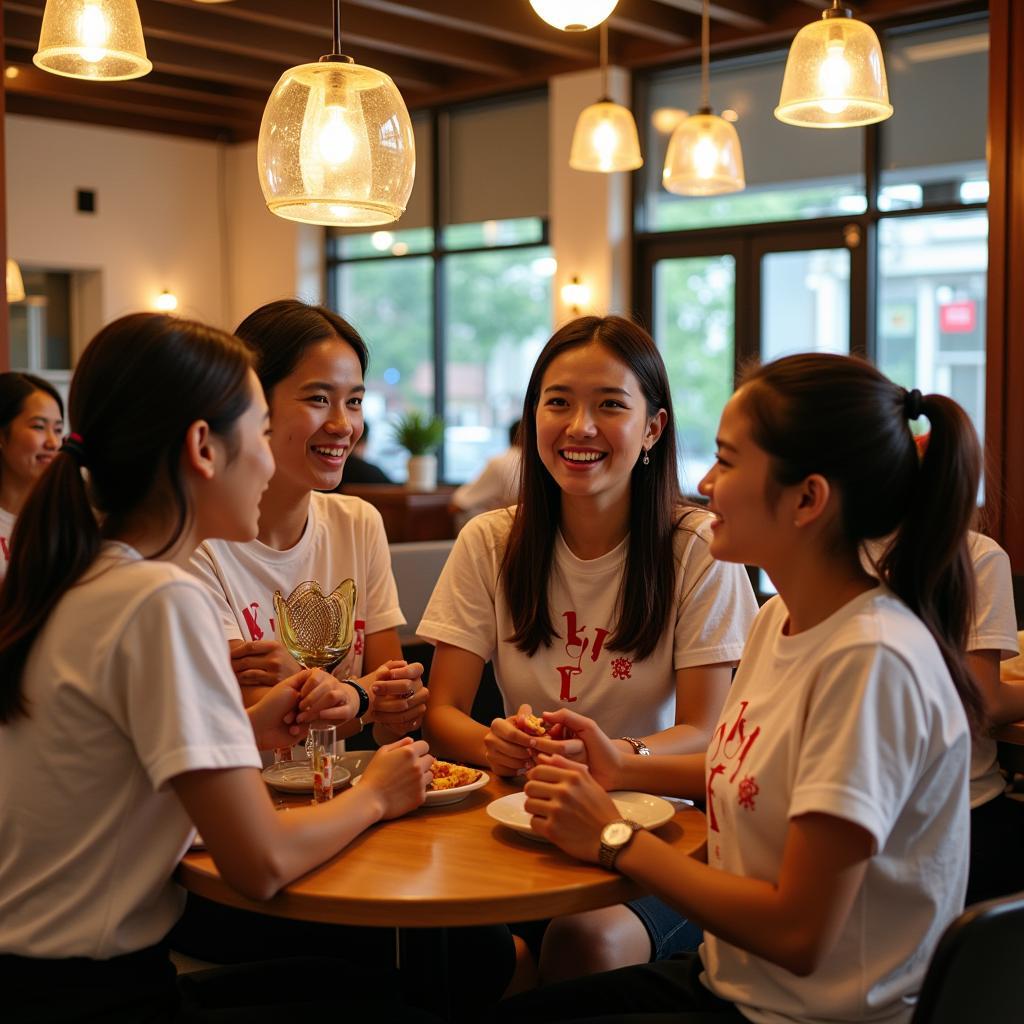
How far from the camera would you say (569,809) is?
65.1 inches

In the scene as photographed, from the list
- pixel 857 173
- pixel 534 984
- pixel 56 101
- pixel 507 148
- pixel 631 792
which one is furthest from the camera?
pixel 56 101

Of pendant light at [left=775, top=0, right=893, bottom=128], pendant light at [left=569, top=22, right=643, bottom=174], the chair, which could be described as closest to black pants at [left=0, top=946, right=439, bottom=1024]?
the chair

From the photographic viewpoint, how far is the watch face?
1610 millimetres

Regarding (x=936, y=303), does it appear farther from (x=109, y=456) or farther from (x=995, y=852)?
(x=109, y=456)

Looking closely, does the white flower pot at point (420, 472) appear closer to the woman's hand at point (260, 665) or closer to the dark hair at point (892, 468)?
the woman's hand at point (260, 665)

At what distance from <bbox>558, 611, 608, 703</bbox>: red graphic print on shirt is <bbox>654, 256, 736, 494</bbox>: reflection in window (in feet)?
20.0

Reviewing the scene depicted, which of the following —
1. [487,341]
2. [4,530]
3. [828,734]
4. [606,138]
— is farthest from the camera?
[487,341]

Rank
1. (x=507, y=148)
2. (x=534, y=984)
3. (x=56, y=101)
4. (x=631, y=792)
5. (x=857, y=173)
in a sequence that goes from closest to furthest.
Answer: (x=631, y=792)
(x=534, y=984)
(x=857, y=173)
(x=507, y=148)
(x=56, y=101)

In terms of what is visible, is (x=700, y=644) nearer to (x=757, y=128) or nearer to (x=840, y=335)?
(x=840, y=335)

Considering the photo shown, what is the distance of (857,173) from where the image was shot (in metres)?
7.77

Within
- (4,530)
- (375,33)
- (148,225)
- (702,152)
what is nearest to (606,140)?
(702,152)

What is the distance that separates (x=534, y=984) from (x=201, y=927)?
0.63 m

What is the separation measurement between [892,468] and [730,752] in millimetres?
401

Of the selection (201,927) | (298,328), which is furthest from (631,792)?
(298,328)
